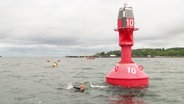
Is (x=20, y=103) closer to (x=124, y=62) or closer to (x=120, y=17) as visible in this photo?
(x=124, y=62)

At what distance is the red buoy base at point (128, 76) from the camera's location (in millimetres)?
15961

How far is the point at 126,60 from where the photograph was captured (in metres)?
16.8

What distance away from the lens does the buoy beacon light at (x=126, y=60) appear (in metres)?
16.2

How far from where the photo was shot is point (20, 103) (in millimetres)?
15156

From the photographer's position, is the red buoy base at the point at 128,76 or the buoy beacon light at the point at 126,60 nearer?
the red buoy base at the point at 128,76

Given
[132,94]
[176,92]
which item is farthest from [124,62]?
[176,92]

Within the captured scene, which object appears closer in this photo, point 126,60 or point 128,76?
point 128,76

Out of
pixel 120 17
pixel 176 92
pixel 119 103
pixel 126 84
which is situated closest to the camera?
pixel 119 103

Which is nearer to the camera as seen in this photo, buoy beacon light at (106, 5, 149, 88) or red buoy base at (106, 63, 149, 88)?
red buoy base at (106, 63, 149, 88)

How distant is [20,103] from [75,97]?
10.7 ft

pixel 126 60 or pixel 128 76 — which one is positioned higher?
pixel 126 60

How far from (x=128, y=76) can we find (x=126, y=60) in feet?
3.98

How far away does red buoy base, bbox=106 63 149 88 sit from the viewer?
16.0 metres

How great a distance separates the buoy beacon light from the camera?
16.2m
